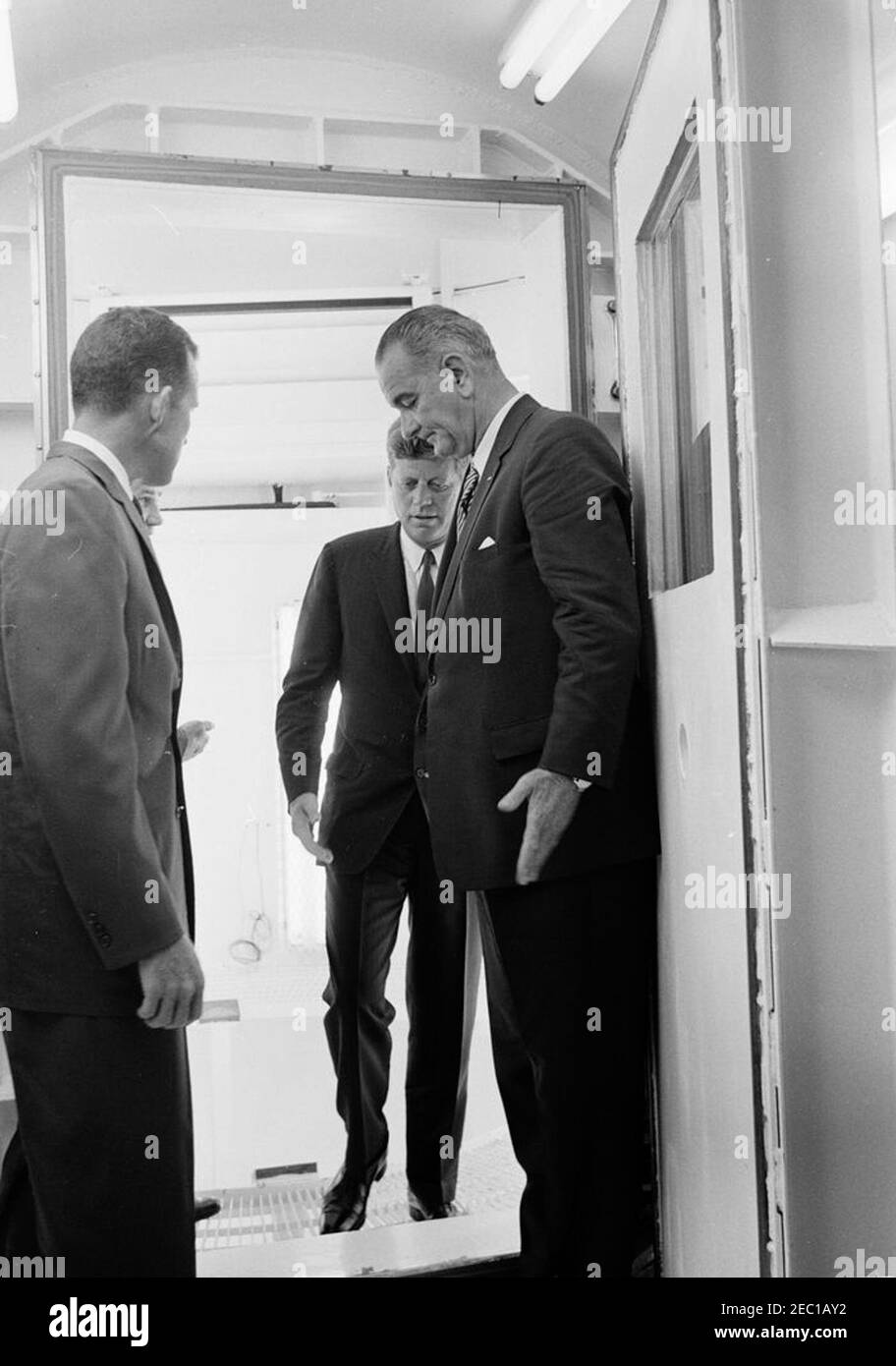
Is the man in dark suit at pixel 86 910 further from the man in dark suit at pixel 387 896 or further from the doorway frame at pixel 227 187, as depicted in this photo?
the man in dark suit at pixel 387 896

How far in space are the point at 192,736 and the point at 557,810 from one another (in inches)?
27.6

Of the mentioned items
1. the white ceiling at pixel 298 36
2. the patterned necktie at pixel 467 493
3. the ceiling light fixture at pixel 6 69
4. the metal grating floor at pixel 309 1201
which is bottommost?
the metal grating floor at pixel 309 1201

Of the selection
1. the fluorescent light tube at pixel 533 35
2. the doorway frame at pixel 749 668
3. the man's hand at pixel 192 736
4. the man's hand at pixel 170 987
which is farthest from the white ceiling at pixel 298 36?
the man's hand at pixel 170 987

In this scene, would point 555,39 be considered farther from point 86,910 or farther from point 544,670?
point 86,910

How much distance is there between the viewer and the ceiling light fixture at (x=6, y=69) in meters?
1.75

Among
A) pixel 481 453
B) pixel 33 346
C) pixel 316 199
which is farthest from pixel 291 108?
pixel 481 453

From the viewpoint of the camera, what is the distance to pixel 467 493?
174cm

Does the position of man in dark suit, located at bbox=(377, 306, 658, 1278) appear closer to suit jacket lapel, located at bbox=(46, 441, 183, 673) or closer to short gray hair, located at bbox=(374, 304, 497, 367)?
short gray hair, located at bbox=(374, 304, 497, 367)

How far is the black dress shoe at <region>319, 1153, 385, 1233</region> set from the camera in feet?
7.13

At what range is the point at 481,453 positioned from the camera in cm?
173

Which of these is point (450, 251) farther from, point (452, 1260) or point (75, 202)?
point (452, 1260)

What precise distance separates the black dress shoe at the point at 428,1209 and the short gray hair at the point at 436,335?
1.56 metres

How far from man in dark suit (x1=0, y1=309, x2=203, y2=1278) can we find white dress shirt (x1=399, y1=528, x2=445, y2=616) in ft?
2.86

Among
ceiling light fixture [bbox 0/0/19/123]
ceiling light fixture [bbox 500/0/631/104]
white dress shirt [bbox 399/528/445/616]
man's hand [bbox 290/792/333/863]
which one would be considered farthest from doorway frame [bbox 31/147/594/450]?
man's hand [bbox 290/792/333/863]
